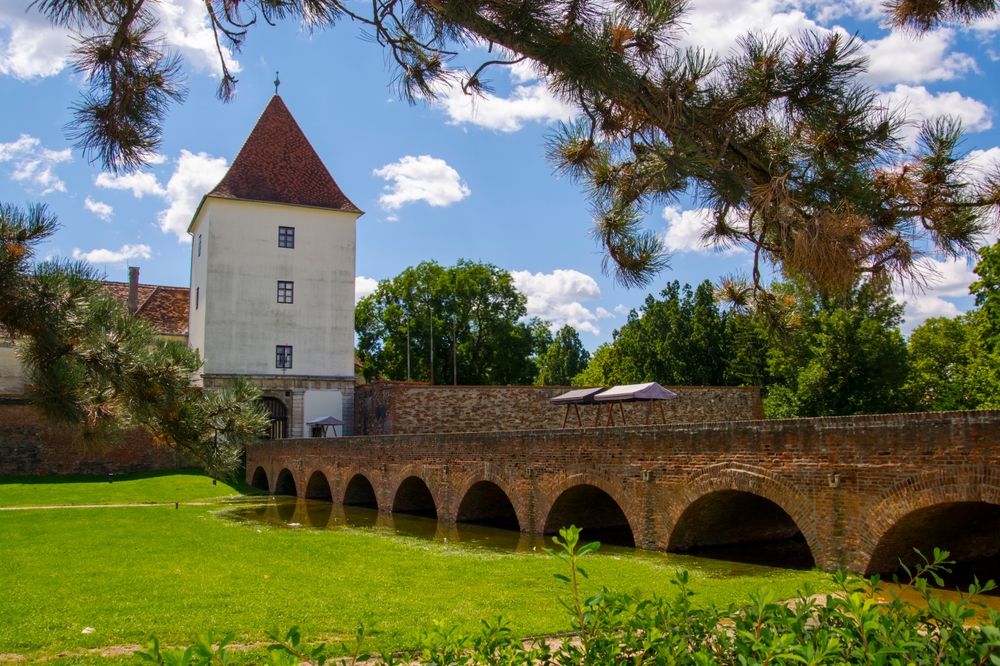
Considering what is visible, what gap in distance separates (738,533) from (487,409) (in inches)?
755

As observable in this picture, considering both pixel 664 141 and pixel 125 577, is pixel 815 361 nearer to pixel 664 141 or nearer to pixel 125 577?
pixel 125 577

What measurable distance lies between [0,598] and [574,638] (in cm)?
575

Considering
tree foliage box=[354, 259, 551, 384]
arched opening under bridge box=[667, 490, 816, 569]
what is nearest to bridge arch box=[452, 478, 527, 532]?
arched opening under bridge box=[667, 490, 816, 569]

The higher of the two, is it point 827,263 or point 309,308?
point 309,308

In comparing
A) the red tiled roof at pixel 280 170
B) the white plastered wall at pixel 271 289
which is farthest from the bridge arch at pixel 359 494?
the red tiled roof at pixel 280 170

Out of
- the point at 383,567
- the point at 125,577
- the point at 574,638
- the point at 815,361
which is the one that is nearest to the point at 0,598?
the point at 125,577

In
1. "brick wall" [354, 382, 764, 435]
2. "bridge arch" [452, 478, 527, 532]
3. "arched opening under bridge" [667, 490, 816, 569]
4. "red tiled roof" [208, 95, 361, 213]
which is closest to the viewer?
"arched opening under bridge" [667, 490, 816, 569]

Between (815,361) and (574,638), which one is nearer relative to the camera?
(574,638)

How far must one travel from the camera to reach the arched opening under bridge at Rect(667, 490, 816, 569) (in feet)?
41.0

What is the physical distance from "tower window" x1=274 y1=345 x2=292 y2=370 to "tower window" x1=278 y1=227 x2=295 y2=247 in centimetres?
444

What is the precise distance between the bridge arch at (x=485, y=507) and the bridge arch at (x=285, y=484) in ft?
40.0

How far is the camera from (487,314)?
5109 cm

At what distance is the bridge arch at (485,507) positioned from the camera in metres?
17.7

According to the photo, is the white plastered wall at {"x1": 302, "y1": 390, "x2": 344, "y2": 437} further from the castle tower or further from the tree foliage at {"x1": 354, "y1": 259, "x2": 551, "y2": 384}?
the tree foliage at {"x1": 354, "y1": 259, "x2": 551, "y2": 384}
